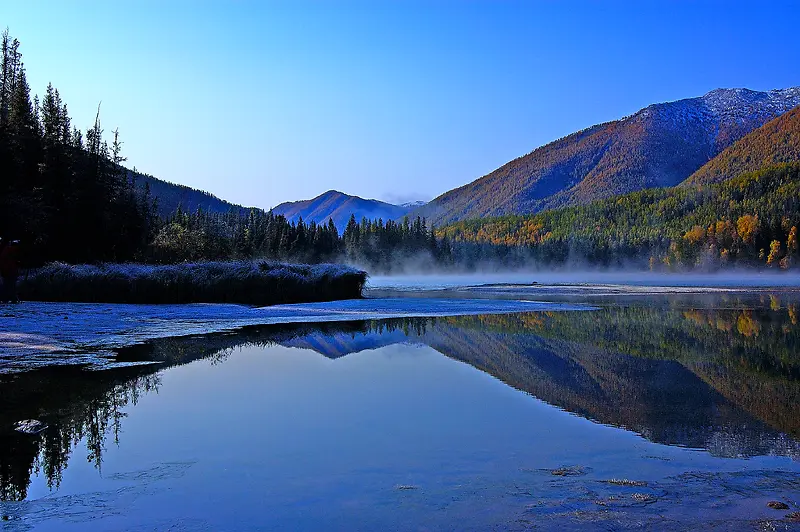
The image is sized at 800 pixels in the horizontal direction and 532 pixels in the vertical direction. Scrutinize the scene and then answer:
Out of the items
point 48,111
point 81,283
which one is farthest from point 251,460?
point 48,111

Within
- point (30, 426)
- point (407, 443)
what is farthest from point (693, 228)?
point (30, 426)

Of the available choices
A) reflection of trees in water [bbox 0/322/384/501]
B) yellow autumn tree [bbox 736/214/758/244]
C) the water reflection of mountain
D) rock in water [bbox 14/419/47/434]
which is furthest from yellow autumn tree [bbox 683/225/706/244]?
rock in water [bbox 14/419/47/434]

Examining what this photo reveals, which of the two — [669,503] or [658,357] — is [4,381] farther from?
[658,357]

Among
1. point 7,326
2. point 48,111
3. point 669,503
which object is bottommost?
point 669,503

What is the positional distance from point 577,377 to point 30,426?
8631mm

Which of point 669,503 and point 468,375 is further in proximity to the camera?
point 468,375

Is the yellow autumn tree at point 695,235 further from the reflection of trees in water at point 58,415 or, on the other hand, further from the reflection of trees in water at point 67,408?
the reflection of trees in water at point 58,415

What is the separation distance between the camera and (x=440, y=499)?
5363mm

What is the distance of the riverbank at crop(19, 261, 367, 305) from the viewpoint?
29203 millimetres

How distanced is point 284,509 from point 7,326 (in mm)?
15792

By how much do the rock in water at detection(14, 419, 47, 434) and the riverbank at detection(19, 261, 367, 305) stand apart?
2332cm

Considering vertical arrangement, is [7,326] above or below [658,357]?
above

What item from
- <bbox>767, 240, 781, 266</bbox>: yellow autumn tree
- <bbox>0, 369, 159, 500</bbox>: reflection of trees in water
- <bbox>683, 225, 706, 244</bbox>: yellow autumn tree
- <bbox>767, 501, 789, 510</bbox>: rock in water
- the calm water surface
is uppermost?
<bbox>683, 225, 706, 244</bbox>: yellow autumn tree

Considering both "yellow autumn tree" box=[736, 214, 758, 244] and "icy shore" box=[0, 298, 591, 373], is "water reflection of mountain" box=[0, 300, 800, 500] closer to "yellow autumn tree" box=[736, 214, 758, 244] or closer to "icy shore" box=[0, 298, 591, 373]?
"icy shore" box=[0, 298, 591, 373]
